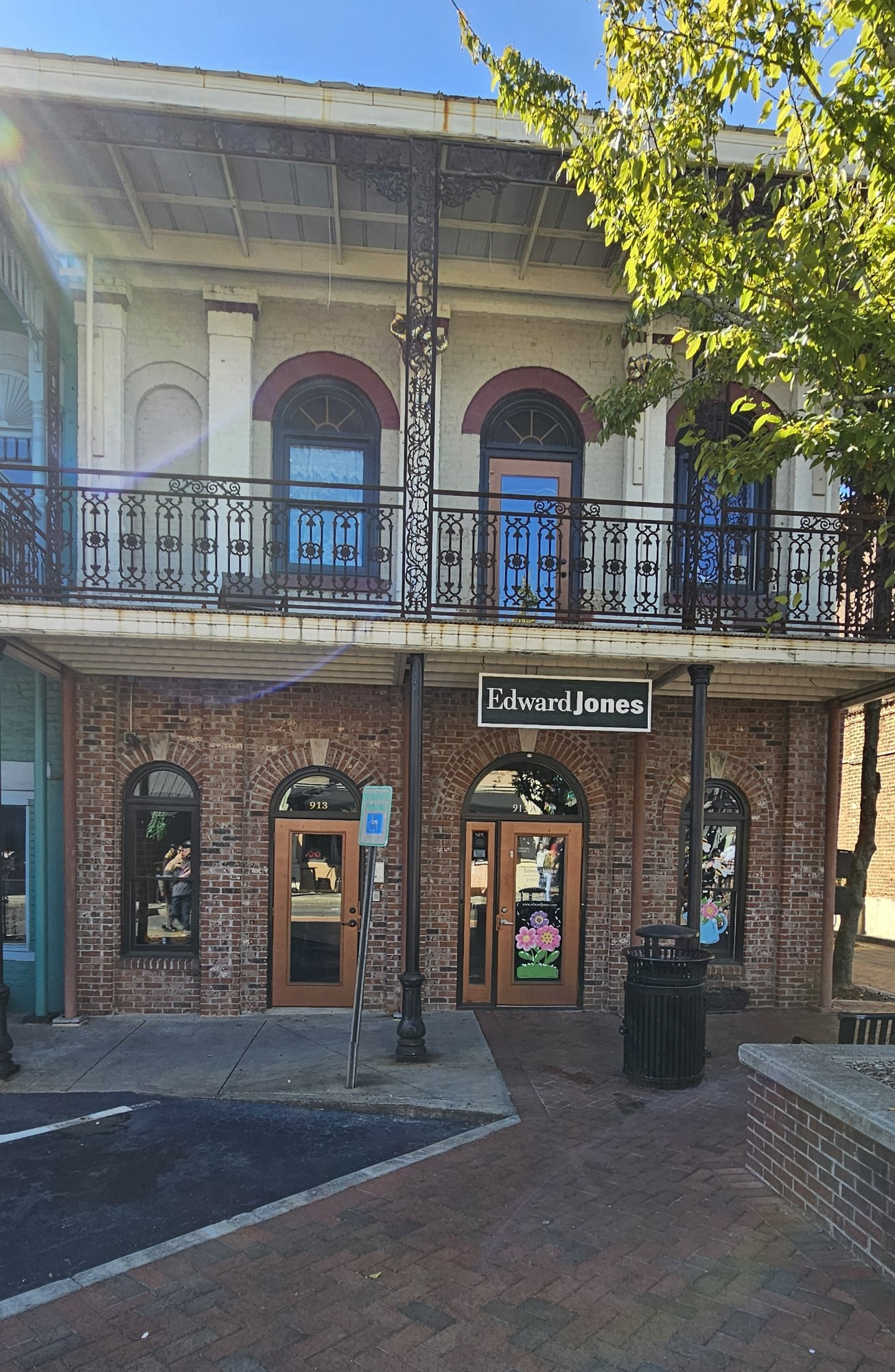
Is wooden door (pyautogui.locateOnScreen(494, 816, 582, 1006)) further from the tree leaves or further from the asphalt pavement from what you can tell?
the tree leaves

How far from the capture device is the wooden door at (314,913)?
847cm

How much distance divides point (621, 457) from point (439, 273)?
2.80 meters

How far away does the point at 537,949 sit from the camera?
8.70m

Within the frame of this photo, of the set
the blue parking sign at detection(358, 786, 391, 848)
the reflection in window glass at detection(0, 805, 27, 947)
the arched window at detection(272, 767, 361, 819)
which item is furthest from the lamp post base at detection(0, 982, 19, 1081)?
the blue parking sign at detection(358, 786, 391, 848)

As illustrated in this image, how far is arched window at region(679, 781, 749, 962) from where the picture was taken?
29.5 ft

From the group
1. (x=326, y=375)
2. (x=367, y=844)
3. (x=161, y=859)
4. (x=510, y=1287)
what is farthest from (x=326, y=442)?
(x=510, y=1287)

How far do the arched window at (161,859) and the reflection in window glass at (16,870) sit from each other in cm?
111

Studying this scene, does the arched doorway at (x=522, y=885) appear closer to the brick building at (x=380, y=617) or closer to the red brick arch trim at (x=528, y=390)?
the brick building at (x=380, y=617)

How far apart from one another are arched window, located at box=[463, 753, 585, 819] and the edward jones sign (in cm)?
168

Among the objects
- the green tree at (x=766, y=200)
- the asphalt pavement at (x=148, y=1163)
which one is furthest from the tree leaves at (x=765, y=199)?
the asphalt pavement at (x=148, y=1163)

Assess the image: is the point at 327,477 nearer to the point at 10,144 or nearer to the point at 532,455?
the point at 532,455

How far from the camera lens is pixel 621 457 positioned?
8953 mm

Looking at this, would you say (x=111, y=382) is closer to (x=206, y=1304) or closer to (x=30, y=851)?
(x=30, y=851)

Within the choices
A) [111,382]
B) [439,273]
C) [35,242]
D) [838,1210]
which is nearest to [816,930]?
[838,1210]
